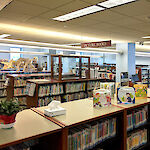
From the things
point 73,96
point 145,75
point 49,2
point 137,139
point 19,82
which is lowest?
point 137,139

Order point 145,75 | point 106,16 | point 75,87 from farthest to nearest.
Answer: point 145,75
point 75,87
point 106,16

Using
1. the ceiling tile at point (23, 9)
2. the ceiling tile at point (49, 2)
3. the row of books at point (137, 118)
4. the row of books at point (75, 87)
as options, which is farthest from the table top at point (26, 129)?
the row of books at point (75, 87)

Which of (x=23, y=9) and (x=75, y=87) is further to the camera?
(x=75, y=87)

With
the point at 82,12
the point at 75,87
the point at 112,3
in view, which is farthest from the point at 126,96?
the point at 75,87

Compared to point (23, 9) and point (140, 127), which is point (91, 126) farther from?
point (23, 9)

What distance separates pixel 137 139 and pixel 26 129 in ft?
→ 5.97

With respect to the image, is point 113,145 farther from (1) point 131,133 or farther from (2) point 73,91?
(2) point 73,91

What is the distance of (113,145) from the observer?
7.55ft

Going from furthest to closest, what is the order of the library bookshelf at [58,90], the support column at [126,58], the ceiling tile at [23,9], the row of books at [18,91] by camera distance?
the support column at [126,58]
the row of books at [18,91]
the library bookshelf at [58,90]
the ceiling tile at [23,9]

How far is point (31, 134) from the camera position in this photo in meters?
1.42

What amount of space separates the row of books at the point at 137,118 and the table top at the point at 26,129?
1.33m

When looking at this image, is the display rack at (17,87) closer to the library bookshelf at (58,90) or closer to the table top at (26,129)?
the library bookshelf at (58,90)

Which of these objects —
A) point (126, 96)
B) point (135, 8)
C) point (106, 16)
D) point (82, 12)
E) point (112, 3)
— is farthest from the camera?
point (106, 16)

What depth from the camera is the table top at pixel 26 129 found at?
1.34 meters
